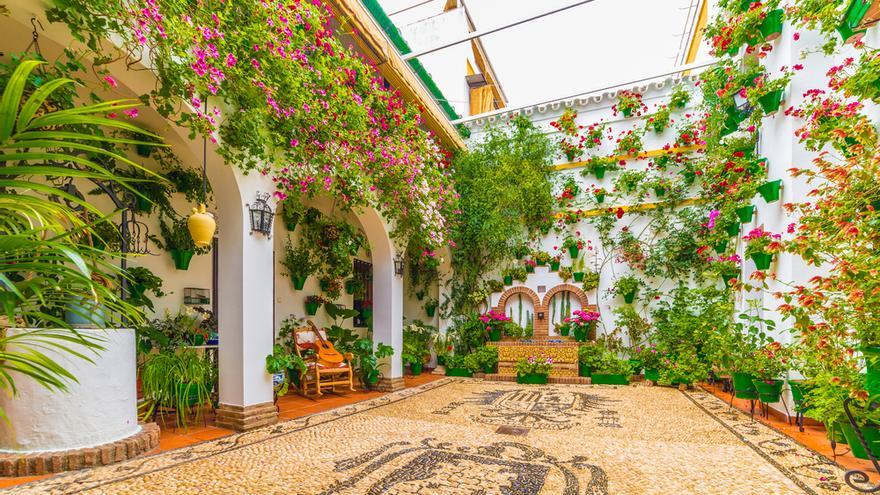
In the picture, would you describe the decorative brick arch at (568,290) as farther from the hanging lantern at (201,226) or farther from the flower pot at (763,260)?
the hanging lantern at (201,226)

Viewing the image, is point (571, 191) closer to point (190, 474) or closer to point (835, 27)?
point (835, 27)

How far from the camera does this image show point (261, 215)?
4.27 metres

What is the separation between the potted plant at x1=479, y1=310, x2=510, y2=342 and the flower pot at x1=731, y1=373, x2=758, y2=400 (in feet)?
13.5

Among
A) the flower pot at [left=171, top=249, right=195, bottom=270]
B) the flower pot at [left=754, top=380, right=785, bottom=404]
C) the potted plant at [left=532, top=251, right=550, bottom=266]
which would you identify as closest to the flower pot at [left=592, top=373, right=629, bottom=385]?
the potted plant at [left=532, top=251, right=550, bottom=266]

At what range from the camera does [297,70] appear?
4.20 meters

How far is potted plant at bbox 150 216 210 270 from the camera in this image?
16.6 feet

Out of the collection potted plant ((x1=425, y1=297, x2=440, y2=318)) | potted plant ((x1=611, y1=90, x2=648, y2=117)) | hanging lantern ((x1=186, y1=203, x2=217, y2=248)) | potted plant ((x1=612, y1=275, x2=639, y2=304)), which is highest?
potted plant ((x1=611, y1=90, x2=648, y2=117))

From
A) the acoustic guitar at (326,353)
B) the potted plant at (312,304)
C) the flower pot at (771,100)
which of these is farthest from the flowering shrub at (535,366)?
the flower pot at (771,100)

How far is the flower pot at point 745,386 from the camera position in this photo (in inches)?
179

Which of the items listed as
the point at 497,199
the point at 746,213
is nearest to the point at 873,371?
the point at 746,213

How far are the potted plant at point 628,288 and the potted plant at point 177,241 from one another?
21.6ft

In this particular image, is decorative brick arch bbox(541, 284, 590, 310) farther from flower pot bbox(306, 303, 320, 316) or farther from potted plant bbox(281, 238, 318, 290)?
potted plant bbox(281, 238, 318, 290)

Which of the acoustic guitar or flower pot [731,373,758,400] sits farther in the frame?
the acoustic guitar

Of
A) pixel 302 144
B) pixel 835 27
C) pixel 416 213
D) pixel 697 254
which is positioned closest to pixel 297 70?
pixel 302 144
